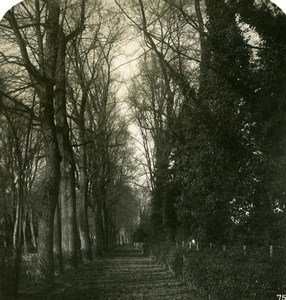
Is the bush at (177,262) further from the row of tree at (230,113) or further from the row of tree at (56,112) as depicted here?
the row of tree at (56,112)

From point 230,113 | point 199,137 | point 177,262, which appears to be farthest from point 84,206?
point 230,113

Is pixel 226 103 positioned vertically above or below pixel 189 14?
below

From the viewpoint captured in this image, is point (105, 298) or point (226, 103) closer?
point (105, 298)

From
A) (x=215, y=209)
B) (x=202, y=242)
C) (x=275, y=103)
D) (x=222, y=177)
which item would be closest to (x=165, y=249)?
(x=202, y=242)

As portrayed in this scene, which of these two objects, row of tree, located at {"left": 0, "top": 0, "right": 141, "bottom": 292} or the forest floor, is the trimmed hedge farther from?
row of tree, located at {"left": 0, "top": 0, "right": 141, "bottom": 292}

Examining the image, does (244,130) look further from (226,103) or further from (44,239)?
(44,239)

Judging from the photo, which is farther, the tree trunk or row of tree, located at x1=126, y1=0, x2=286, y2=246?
the tree trunk

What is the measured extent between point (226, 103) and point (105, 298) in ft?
21.9

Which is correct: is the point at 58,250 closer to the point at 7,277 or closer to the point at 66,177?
the point at 66,177

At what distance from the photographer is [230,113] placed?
14.0 metres

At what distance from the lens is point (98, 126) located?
29953 mm

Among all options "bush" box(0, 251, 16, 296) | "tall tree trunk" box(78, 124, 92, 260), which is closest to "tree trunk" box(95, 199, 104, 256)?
"tall tree trunk" box(78, 124, 92, 260)

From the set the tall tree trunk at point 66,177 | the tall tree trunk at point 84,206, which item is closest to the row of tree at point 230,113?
the tall tree trunk at point 66,177

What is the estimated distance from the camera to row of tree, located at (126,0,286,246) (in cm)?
1234
